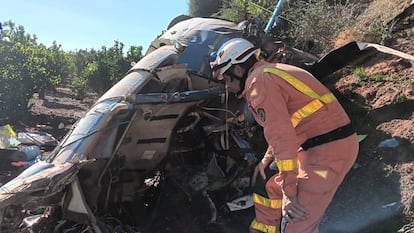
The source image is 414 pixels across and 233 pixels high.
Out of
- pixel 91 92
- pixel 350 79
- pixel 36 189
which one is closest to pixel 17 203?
pixel 36 189

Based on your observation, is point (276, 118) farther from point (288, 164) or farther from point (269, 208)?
point (269, 208)

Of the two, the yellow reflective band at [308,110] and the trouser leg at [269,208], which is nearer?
the yellow reflective band at [308,110]

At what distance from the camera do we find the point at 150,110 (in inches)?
190

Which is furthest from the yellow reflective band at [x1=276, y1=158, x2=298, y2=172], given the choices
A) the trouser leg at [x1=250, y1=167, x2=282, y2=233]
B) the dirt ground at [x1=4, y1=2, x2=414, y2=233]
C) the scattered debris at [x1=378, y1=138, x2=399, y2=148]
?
the scattered debris at [x1=378, y1=138, x2=399, y2=148]

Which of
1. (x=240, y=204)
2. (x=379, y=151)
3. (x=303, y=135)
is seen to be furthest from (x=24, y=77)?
(x=303, y=135)

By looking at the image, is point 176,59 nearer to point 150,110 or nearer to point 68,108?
point 150,110

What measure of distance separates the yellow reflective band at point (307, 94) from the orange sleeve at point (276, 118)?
0.22 feet

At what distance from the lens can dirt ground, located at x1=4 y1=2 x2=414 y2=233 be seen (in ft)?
14.0

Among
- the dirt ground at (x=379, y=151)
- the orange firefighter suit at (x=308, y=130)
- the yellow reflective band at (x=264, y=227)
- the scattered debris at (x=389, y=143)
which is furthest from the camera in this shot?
the scattered debris at (x=389, y=143)

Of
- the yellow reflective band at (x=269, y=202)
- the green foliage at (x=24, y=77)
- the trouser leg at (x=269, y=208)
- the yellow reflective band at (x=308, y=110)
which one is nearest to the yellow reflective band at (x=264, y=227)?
the trouser leg at (x=269, y=208)

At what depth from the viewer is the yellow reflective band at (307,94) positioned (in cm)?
299

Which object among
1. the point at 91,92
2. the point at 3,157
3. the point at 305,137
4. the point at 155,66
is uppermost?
the point at 155,66

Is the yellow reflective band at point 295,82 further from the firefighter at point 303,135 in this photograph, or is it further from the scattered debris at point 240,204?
the scattered debris at point 240,204

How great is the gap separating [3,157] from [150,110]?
295 centimetres
